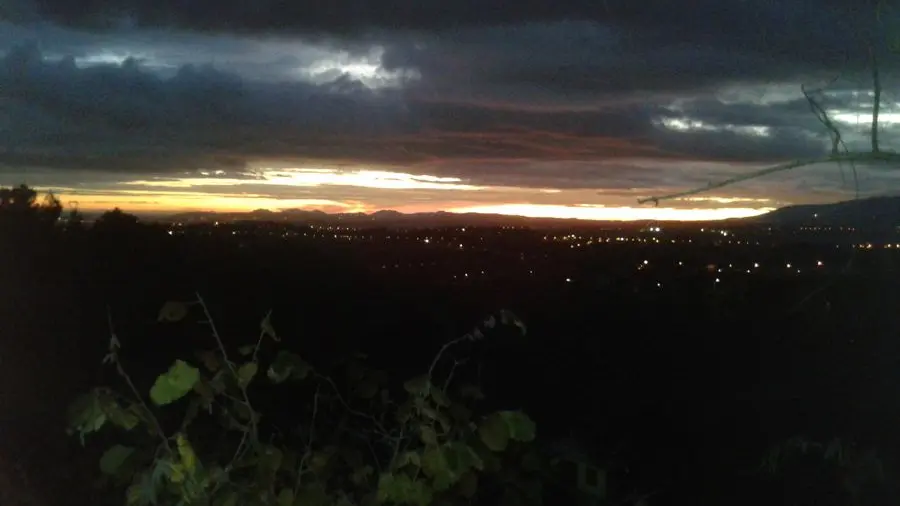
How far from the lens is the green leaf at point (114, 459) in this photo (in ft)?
5.60

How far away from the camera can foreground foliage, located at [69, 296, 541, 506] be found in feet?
5.48

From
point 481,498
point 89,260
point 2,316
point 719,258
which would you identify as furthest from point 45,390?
point 719,258

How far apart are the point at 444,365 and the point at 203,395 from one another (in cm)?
95

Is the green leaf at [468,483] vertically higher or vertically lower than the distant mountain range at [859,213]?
lower

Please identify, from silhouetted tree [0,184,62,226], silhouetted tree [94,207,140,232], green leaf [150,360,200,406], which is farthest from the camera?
silhouetted tree [94,207,140,232]

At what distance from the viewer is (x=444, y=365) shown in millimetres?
2557

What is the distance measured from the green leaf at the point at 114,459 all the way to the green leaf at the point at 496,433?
2.36ft

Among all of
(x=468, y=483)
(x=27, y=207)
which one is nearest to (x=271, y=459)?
(x=468, y=483)

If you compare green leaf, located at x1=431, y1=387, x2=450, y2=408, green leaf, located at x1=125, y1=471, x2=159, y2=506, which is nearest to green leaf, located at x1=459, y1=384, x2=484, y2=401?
green leaf, located at x1=431, y1=387, x2=450, y2=408

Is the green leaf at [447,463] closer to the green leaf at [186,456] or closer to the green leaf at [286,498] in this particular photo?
the green leaf at [286,498]

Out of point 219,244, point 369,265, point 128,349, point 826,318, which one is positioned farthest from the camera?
point 369,265

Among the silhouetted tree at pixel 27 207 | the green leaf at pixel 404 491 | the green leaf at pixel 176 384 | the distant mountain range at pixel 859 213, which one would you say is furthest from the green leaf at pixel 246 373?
the distant mountain range at pixel 859 213

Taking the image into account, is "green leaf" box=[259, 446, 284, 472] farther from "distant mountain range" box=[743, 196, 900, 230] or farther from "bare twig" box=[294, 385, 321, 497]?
"distant mountain range" box=[743, 196, 900, 230]

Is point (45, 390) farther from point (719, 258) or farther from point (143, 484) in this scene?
point (719, 258)
